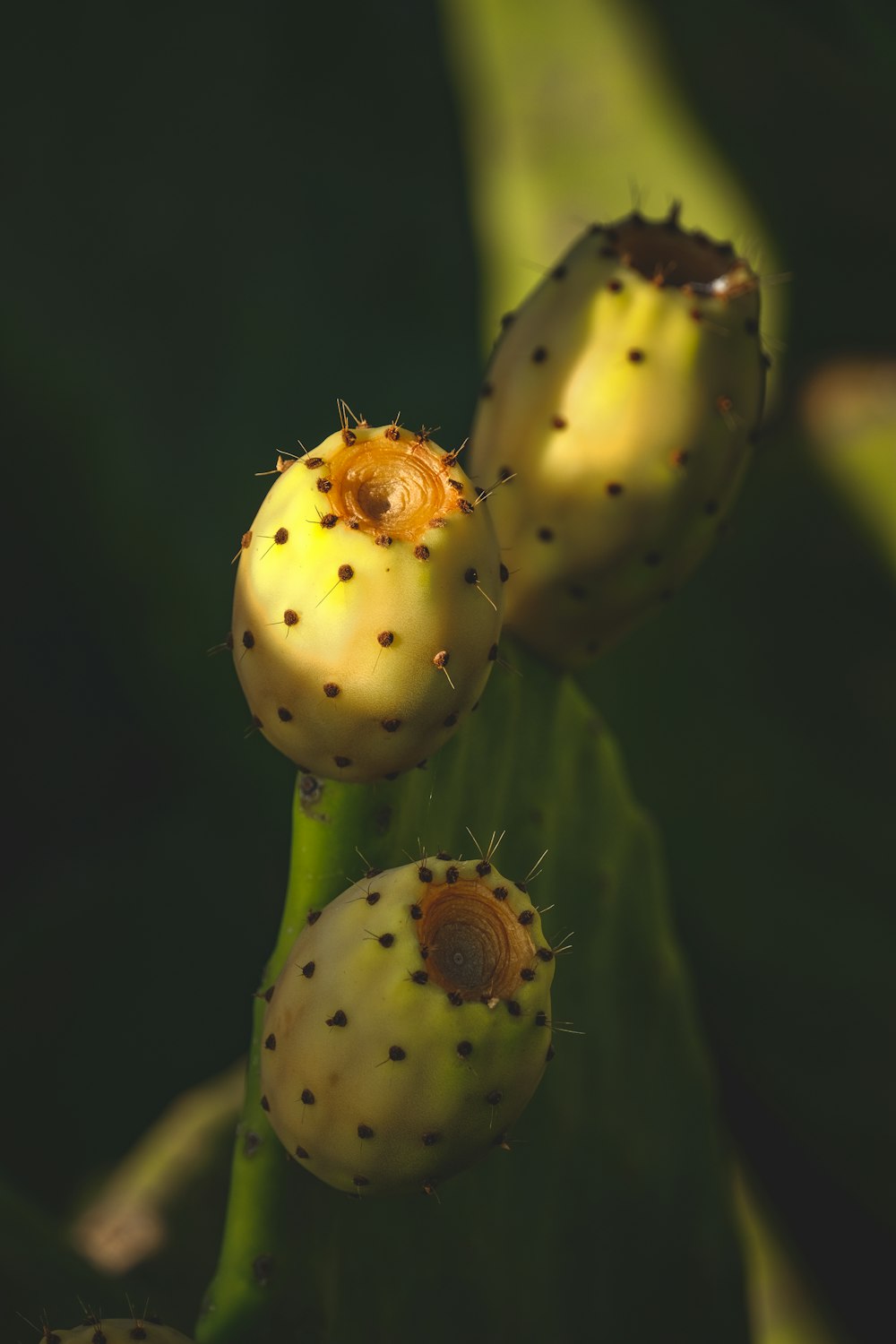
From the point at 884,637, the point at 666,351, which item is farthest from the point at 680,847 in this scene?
the point at 666,351

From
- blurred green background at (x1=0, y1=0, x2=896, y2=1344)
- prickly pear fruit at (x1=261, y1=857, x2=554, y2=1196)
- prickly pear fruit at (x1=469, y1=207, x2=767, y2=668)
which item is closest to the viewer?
prickly pear fruit at (x1=261, y1=857, x2=554, y2=1196)

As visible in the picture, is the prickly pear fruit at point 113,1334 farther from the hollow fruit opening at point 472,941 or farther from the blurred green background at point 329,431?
the blurred green background at point 329,431

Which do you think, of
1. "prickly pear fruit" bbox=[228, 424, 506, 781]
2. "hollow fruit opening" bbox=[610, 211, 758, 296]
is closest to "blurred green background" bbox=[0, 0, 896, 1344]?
"hollow fruit opening" bbox=[610, 211, 758, 296]

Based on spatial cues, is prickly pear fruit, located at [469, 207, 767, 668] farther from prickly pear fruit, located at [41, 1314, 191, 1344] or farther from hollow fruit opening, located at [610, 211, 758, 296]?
prickly pear fruit, located at [41, 1314, 191, 1344]

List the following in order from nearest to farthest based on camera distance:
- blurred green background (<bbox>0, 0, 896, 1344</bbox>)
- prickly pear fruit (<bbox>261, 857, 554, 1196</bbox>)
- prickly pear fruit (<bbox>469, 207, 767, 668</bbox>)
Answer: prickly pear fruit (<bbox>261, 857, 554, 1196</bbox>) < prickly pear fruit (<bbox>469, 207, 767, 668</bbox>) < blurred green background (<bbox>0, 0, 896, 1344</bbox>)

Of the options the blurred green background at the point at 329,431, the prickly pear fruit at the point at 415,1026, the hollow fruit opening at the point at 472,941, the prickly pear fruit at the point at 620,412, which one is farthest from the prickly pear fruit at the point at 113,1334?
the blurred green background at the point at 329,431

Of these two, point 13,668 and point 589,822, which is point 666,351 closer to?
point 589,822
